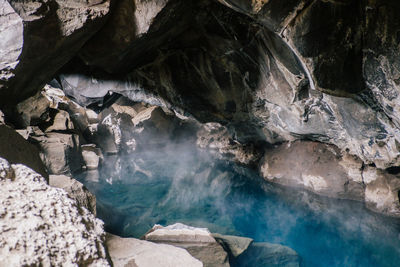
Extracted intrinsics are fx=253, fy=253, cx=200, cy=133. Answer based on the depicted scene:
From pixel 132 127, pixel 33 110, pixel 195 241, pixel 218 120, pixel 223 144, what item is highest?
pixel 218 120

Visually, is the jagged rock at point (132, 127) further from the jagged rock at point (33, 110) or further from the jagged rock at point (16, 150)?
the jagged rock at point (16, 150)

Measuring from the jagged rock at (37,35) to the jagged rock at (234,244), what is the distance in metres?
3.56

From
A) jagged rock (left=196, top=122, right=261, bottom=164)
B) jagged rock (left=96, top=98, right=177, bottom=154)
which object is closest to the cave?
jagged rock (left=196, top=122, right=261, bottom=164)

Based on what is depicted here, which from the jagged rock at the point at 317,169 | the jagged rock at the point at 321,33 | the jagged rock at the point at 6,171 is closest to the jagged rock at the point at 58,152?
the jagged rock at the point at 317,169

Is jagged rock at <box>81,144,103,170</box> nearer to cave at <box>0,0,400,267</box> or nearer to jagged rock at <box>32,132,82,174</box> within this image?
cave at <box>0,0,400,267</box>

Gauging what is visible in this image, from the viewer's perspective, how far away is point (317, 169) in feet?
21.4

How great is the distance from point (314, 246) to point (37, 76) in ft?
18.1

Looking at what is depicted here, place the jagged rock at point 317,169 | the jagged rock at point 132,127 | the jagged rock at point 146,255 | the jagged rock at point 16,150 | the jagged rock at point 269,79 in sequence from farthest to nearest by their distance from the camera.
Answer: the jagged rock at point 132,127 < the jagged rock at point 317,169 < the jagged rock at point 269,79 < the jagged rock at point 16,150 < the jagged rock at point 146,255

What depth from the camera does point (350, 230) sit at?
17.2 ft

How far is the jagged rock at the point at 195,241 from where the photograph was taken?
3.55m

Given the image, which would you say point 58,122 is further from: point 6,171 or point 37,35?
point 6,171

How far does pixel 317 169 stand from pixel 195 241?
4.15m

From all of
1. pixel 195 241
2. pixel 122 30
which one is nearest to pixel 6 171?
pixel 122 30

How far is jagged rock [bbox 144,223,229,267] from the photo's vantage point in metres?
3.55
